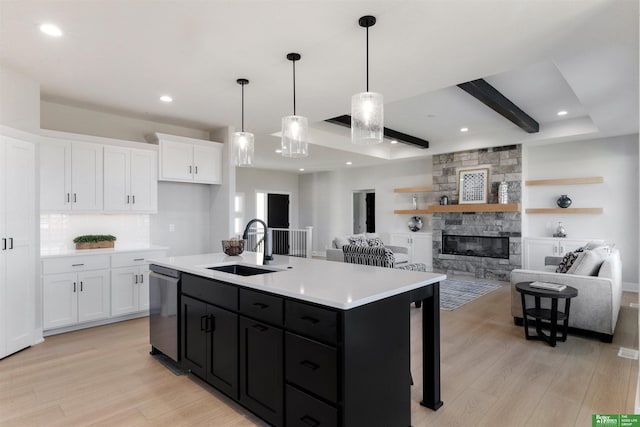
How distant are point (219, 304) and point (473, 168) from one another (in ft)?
21.9

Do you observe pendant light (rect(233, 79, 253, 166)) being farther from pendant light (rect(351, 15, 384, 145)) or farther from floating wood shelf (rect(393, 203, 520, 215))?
floating wood shelf (rect(393, 203, 520, 215))

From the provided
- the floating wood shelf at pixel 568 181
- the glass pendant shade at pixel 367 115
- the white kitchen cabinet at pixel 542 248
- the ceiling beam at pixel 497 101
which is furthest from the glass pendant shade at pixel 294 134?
the floating wood shelf at pixel 568 181

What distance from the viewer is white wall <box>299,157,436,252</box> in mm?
9047

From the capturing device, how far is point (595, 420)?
7.30ft

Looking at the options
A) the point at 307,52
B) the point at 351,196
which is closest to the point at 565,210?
the point at 351,196

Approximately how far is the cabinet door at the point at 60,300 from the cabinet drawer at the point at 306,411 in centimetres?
323

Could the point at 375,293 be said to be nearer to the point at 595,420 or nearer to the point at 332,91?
the point at 595,420

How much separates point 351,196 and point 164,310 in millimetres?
7706

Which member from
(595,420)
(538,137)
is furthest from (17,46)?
(538,137)

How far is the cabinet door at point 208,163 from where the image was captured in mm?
5172

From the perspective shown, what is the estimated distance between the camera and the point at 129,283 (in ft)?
14.4

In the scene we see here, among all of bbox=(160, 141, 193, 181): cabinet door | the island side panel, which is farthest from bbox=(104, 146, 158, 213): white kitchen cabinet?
the island side panel

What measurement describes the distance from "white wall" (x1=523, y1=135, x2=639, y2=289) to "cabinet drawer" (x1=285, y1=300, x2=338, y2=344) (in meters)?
6.78

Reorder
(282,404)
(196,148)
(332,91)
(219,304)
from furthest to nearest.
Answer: (196,148) → (332,91) → (219,304) → (282,404)
